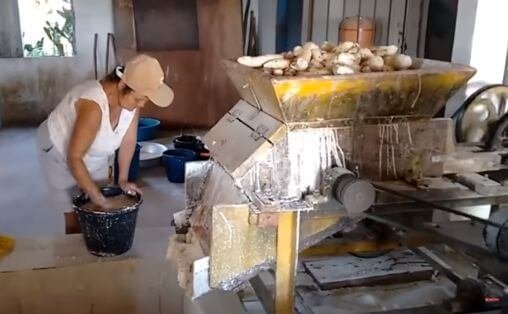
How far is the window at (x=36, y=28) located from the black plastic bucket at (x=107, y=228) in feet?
12.8

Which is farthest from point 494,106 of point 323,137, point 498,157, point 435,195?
point 323,137

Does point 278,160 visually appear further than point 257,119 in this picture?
No

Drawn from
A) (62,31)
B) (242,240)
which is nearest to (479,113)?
(242,240)

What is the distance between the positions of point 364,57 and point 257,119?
0.31m

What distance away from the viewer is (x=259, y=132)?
1.28 m

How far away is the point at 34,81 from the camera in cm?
566

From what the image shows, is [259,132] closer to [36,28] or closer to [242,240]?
[242,240]

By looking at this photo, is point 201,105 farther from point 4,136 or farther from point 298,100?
point 298,100

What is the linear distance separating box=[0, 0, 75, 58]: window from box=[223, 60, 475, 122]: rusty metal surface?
191 inches

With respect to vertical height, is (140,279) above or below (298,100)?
below

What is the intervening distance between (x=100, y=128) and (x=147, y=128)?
274cm

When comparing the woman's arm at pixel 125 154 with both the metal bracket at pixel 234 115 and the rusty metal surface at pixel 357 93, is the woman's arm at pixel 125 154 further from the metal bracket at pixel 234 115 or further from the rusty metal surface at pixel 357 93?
the rusty metal surface at pixel 357 93

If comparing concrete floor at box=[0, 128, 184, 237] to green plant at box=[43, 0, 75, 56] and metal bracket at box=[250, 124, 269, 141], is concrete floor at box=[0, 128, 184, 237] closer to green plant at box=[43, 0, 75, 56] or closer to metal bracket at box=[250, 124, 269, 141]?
green plant at box=[43, 0, 75, 56]

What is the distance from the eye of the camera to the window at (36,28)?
5410 millimetres
